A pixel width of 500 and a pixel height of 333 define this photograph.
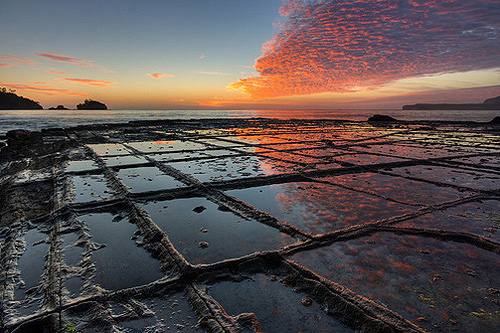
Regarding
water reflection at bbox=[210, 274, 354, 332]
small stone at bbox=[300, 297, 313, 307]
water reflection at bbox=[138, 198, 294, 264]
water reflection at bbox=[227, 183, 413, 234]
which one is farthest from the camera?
water reflection at bbox=[227, 183, 413, 234]

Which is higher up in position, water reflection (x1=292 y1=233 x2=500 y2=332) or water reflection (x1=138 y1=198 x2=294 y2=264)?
water reflection (x1=138 y1=198 x2=294 y2=264)

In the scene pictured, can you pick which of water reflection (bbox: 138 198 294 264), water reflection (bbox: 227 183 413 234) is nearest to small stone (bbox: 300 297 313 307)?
water reflection (bbox: 138 198 294 264)

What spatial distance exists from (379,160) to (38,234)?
274 inches

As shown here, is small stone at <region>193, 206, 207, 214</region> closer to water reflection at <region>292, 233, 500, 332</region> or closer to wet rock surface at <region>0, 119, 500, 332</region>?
wet rock surface at <region>0, 119, 500, 332</region>

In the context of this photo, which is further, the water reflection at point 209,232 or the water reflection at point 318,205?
the water reflection at point 318,205

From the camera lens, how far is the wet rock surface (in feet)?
5.18

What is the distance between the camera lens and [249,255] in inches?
87.3

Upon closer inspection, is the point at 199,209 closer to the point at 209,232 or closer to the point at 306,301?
the point at 209,232

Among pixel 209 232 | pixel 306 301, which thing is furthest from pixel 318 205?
pixel 306 301

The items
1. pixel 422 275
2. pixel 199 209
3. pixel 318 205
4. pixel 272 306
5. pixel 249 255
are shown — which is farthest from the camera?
pixel 318 205

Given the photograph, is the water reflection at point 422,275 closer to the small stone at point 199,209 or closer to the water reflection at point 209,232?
the water reflection at point 209,232

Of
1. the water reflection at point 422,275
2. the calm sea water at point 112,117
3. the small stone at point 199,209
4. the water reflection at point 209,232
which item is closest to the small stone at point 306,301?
the water reflection at point 422,275

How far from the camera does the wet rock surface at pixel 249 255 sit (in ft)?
5.18

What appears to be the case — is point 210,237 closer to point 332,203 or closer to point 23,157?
point 332,203
